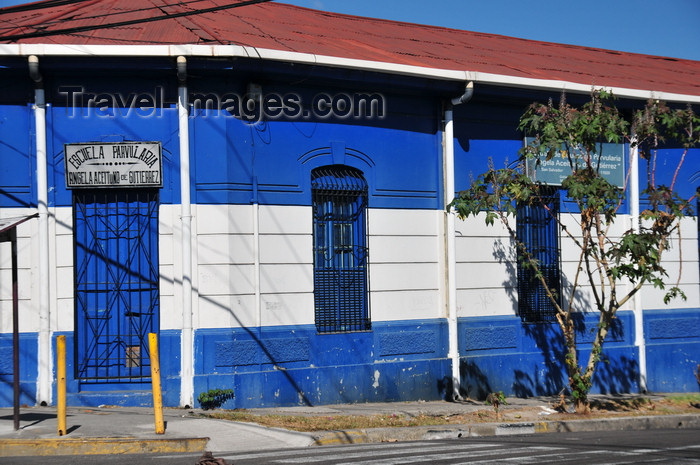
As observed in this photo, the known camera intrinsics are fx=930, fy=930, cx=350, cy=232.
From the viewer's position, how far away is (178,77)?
1237 centimetres

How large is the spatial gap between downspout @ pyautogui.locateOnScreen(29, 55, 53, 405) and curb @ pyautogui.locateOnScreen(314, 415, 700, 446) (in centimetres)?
421

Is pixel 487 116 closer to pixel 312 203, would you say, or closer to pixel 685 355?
pixel 312 203

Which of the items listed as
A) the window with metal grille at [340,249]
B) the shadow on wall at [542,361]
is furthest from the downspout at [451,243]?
the window with metal grille at [340,249]

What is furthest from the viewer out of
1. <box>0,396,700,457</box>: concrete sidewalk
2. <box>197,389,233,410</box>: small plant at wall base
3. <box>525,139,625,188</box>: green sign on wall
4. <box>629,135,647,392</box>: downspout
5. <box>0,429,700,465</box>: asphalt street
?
<box>629,135,647,392</box>: downspout

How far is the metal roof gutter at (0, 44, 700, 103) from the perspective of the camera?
1193cm

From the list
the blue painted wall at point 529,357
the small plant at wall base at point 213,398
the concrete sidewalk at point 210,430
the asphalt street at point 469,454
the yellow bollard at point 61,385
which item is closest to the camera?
the asphalt street at point 469,454

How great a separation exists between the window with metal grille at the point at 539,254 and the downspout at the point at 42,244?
290 inches

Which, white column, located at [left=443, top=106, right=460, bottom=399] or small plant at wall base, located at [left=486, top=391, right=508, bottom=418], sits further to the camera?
white column, located at [left=443, top=106, right=460, bottom=399]

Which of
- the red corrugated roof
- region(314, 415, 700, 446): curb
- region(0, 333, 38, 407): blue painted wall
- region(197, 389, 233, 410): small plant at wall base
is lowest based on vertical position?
region(314, 415, 700, 446): curb

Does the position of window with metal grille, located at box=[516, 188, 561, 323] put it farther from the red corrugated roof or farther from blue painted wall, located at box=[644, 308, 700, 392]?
the red corrugated roof

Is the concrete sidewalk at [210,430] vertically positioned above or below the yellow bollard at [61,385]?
below

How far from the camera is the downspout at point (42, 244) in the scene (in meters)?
12.3

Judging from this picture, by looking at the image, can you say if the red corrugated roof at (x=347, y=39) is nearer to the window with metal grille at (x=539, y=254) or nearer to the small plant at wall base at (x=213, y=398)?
the window with metal grille at (x=539, y=254)

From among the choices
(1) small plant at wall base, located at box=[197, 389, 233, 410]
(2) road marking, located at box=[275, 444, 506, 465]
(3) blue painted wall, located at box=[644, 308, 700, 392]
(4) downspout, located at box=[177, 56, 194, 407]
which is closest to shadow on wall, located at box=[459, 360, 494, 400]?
(3) blue painted wall, located at box=[644, 308, 700, 392]
